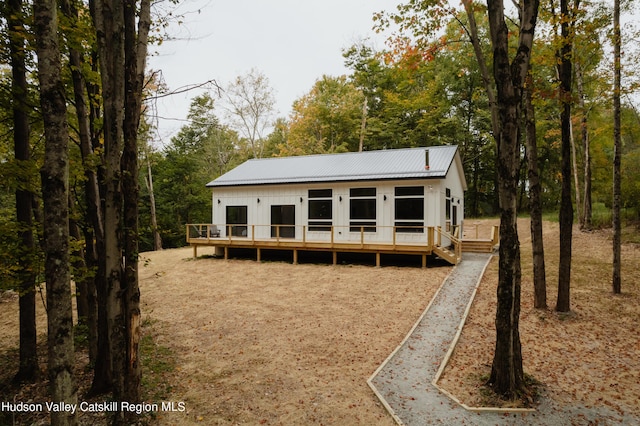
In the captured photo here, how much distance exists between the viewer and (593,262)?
11820 millimetres

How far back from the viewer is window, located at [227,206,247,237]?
16866 mm

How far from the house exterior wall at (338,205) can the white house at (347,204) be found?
0.04m

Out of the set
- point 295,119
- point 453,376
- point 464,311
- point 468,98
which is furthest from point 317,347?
point 468,98

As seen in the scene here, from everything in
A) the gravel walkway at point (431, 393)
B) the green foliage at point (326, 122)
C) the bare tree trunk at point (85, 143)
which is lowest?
the gravel walkway at point (431, 393)

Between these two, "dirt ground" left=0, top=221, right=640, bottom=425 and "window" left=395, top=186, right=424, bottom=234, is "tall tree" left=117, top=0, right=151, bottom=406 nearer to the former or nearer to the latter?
"dirt ground" left=0, top=221, right=640, bottom=425

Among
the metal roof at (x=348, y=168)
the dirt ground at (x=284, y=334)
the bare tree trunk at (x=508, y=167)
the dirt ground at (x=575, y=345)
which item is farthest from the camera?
the metal roof at (x=348, y=168)

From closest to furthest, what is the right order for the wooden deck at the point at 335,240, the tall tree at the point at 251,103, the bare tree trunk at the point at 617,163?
the bare tree trunk at the point at 617,163, the wooden deck at the point at 335,240, the tall tree at the point at 251,103

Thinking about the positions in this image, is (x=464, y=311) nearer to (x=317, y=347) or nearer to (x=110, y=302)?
(x=317, y=347)

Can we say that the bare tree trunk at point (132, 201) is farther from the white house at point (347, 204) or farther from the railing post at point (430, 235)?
the railing post at point (430, 235)

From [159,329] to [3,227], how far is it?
13.2ft

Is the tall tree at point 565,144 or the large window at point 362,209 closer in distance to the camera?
the tall tree at point 565,144

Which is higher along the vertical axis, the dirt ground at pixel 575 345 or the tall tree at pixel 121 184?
the tall tree at pixel 121 184

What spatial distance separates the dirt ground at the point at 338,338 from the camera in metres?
4.93

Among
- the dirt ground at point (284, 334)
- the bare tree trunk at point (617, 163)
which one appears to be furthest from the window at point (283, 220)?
the bare tree trunk at point (617, 163)
